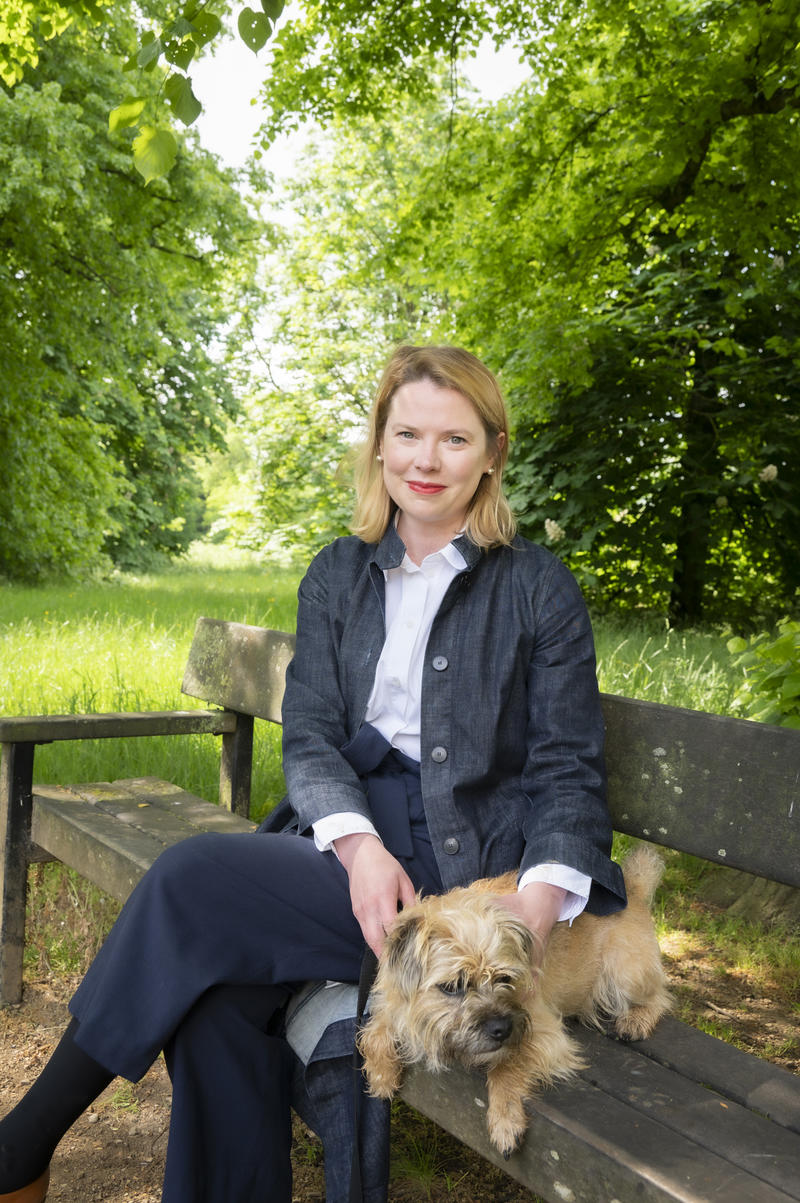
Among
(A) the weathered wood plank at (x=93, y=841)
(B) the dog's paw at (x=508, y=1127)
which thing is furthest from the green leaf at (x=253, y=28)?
(B) the dog's paw at (x=508, y=1127)

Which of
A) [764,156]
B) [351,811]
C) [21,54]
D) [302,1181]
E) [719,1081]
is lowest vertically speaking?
[302,1181]

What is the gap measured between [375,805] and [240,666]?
1561 mm

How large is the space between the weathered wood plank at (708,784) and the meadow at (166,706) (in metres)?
1.20

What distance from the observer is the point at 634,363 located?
933 cm

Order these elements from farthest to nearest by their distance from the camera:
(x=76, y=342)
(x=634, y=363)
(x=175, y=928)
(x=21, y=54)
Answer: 1. (x=76, y=342)
2. (x=634, y=363)
3. (x=21, y=54)
4. (x=175, y=928)

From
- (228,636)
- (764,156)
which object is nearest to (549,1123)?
(228,636)

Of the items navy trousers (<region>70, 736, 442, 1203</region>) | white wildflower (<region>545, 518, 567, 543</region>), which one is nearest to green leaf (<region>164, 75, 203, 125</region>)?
navy trousers (<region>70, 736, 442, 1203</region>)

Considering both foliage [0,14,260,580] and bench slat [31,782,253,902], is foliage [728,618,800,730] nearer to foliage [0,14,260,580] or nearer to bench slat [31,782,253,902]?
bench slat [31,782,253,902]

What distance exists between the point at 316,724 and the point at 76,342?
1345 centimetres

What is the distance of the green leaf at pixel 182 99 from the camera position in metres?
3.11

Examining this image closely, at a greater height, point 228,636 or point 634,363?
point 634,363

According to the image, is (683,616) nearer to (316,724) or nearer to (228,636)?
(228,636)

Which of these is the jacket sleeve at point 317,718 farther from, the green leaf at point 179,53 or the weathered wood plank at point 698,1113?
the green leaf at point 179,53

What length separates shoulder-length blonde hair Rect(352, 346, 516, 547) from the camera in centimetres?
245
